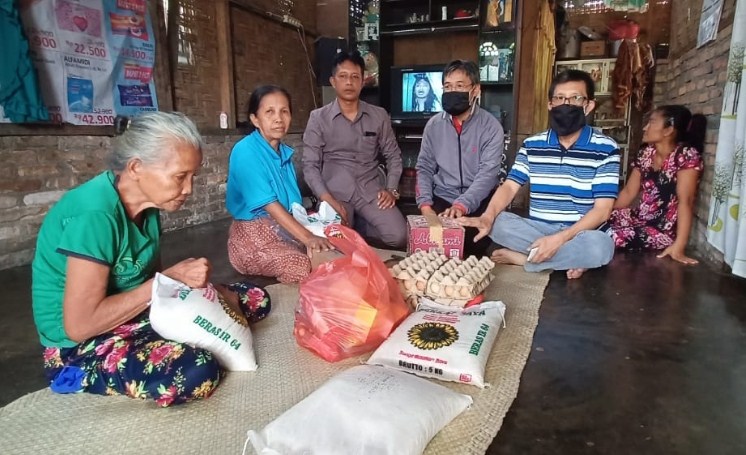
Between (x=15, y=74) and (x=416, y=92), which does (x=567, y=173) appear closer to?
(x=15, y=74)

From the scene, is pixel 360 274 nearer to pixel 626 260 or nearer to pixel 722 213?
pixel 626 260

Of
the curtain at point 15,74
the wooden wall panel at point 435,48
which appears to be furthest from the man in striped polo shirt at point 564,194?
the wooden wall panel at point 435,48

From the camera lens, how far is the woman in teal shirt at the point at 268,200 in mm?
2525

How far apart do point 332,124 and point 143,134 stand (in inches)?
83.7

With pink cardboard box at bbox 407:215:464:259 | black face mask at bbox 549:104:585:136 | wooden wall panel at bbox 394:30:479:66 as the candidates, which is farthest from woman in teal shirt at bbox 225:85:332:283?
wooden wall panel at bbox 394:30:479:66

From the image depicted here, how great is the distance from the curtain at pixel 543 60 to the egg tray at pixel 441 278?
12.4 feet

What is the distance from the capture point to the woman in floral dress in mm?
2990

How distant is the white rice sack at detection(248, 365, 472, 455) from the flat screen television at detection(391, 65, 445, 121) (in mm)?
4798

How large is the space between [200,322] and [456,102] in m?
2.09

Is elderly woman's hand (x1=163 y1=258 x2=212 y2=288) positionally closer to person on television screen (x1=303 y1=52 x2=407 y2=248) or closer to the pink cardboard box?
the pink cardboard box

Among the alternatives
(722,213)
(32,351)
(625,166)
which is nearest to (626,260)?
(722,213)

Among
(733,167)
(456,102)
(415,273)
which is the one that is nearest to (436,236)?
(415,273)

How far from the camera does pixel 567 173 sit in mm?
2658

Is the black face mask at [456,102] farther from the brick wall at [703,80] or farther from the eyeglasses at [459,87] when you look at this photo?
the brick wall at [703,80]
